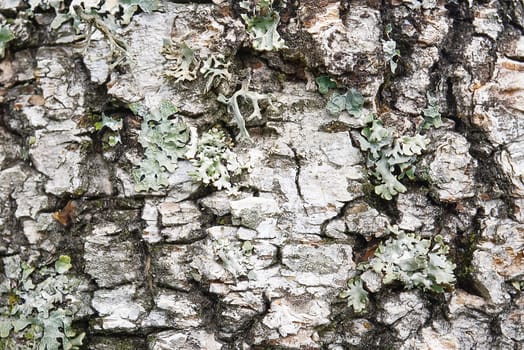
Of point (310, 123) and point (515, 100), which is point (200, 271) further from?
point (515, 100)

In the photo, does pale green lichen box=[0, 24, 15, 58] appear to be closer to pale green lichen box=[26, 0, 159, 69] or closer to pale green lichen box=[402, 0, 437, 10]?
pale green lichen box=[26, 0, 159, 69]

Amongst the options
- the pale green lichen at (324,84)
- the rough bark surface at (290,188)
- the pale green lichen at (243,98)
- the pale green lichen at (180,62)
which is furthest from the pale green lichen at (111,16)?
the pale green lichen at (324,84)

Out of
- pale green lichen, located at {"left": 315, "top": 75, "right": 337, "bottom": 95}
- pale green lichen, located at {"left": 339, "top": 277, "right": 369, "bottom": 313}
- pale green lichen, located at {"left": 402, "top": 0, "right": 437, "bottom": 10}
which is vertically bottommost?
pale green lichen, located at {"left": 339, "top": 277, "right": 369, "bottom": 313}

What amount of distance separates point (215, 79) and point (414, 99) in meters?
0.67

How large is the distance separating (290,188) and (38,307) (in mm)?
942

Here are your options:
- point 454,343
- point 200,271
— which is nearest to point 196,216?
point 200,271

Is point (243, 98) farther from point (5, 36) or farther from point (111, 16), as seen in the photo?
point (5, 36)

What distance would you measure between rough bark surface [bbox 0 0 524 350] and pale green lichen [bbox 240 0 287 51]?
3 cm

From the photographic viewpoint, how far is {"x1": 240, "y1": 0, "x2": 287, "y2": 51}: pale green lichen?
167 centimetres

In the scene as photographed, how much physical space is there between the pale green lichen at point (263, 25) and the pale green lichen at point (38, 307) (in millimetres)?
974

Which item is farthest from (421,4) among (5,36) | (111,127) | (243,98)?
(5,36)

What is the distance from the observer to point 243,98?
5.66 feet

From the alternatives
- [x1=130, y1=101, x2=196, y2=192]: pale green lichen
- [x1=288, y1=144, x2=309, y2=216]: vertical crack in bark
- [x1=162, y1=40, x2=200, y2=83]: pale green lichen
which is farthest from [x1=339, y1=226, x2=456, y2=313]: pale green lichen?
[x1=162, y1=40, x2=200, y2=83]: pale green lichen

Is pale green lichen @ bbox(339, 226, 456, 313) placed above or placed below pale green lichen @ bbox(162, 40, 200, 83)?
below
